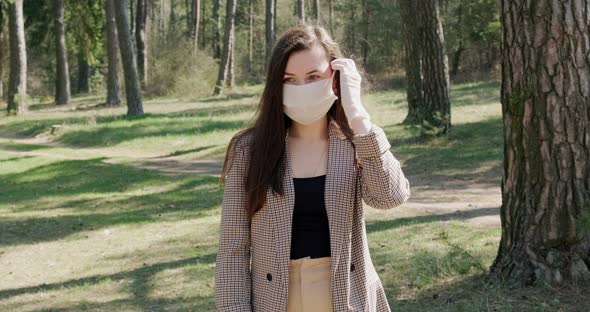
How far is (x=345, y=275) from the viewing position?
282cm

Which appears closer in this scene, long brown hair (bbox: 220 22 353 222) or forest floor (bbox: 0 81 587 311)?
long brown hair (bbox: 220 22 353 222)

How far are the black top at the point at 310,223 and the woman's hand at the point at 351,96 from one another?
219mm

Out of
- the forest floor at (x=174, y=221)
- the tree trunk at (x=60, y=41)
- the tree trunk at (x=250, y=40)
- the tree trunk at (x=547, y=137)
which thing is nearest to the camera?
the tree trunk at (x=547, y=137)

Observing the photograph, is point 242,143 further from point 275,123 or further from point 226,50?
point 226,50

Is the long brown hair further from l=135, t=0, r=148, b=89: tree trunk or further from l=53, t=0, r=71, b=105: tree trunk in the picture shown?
l=135, t=0, r=148, b=89: tree trunk

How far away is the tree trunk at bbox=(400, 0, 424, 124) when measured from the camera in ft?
54.5

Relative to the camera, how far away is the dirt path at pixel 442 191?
10.6 metres

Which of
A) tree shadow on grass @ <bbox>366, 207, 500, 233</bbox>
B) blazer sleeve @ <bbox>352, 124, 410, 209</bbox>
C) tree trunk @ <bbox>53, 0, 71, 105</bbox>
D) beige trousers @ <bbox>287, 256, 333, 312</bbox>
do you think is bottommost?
tree shadow on grass @ <bbox>366, 207, 500, 233</bbox>

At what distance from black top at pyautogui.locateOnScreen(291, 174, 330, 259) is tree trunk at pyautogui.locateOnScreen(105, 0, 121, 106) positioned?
2834 cm

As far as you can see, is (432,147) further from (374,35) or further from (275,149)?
(374,35)

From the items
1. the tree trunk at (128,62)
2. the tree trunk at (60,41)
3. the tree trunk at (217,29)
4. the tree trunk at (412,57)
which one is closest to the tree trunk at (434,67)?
the tree trunk at (412,57)

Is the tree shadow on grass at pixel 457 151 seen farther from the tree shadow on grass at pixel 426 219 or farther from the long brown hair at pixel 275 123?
the long brown hair at pixel 275 123

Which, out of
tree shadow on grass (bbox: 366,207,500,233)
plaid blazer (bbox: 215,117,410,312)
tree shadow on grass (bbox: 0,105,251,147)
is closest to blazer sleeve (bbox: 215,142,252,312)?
plaid blazer (bbox: 215,117,410,312)

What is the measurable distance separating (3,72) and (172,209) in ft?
116
